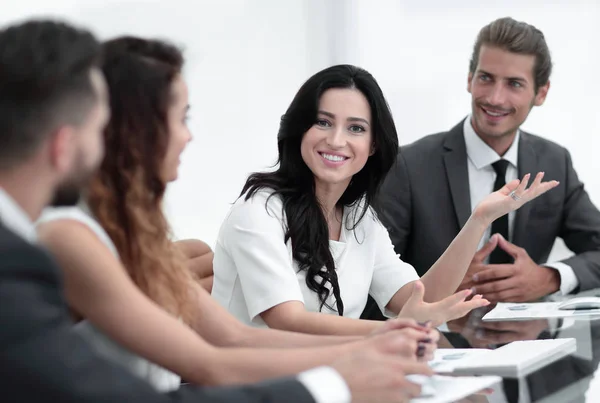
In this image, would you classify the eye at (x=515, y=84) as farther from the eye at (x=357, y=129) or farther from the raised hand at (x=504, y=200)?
the eye at (x=357, y=129)

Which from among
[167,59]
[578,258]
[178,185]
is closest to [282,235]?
[167,59]

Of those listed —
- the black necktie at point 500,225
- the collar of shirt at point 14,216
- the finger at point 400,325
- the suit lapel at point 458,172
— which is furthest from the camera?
the suit lapel at point 458,172

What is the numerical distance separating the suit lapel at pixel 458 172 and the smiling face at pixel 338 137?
101 cm

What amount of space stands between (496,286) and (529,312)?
451 mm

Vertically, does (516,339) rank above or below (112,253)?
below

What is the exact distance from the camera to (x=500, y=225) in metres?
3.71

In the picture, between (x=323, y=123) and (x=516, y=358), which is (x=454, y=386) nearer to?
(x=516, y=358)

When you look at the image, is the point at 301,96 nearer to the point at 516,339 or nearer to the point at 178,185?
the point at 516,339

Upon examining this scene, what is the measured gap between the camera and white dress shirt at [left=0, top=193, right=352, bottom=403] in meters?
1.20

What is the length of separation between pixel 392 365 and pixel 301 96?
1412 mm

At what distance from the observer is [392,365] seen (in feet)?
5.06

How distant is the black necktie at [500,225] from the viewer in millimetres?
3598

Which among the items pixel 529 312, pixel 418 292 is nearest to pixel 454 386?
pixel 418 292

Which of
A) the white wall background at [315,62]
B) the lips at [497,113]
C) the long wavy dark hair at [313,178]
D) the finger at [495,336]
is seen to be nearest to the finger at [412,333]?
the finger at [495,336]
